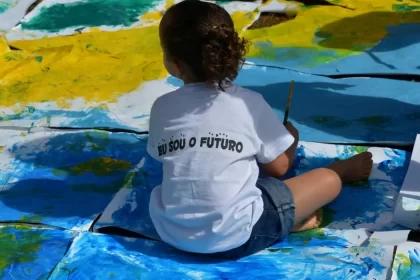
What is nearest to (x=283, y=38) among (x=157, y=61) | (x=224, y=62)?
(x=157, y=61)

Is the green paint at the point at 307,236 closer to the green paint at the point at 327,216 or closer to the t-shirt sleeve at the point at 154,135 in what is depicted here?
the green paint at the point at 327,216

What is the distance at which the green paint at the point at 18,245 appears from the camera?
1625 millimetres

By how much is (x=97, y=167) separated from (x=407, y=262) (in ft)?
3.49

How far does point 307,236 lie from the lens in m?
1.65

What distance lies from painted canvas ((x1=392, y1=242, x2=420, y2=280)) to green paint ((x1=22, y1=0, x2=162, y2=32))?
78.5 inches

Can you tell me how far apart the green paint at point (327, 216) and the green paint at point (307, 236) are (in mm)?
37

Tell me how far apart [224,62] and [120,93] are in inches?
43.3

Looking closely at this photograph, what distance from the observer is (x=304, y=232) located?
166cm

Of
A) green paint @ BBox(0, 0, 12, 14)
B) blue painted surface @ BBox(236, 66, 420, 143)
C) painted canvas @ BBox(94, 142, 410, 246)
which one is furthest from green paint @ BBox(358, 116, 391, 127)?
green paint @ BBox(0, 0, 12, 14)

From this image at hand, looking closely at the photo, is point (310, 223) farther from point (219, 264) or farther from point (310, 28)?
point (310, 28)

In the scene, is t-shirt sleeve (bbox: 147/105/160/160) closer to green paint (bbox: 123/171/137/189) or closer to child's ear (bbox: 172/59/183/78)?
child's ear (bbox: 172/59/183/78)

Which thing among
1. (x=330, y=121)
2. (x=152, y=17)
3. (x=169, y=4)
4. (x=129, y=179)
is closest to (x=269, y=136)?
(x=129, y=179)

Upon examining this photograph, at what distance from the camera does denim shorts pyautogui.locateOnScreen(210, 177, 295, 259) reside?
5.06 ft

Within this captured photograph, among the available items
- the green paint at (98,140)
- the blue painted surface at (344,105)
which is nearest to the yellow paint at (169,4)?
the blue painted surface at (344,105)
